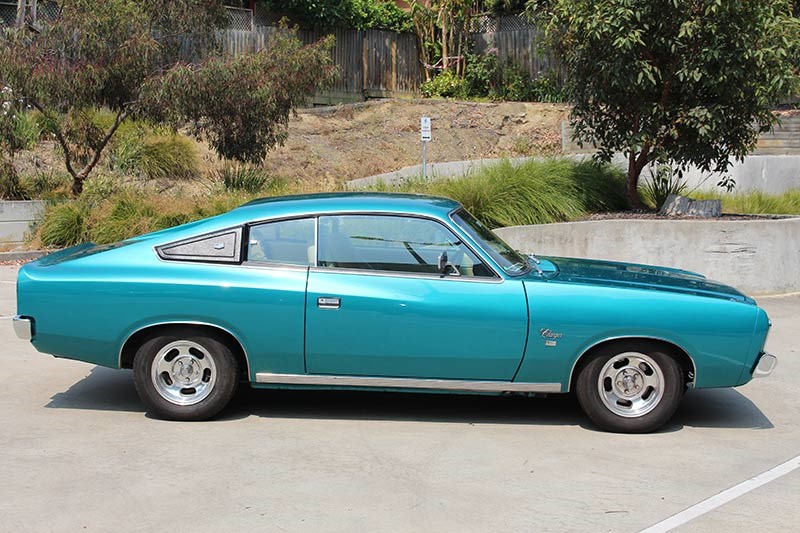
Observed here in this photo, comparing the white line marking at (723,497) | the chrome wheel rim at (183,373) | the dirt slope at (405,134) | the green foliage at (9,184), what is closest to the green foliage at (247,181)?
the dirt slope at (405,134)

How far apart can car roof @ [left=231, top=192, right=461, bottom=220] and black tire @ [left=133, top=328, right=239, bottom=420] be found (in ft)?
3.04

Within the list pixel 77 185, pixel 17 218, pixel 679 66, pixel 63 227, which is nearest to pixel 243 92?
pixel 77 185

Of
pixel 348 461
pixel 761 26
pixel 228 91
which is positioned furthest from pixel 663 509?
pixel 228 91

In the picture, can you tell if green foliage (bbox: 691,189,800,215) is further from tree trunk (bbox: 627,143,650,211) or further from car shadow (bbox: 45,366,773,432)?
car shadow (bbox: 45,366,773,432)

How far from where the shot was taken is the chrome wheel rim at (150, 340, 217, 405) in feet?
20.6

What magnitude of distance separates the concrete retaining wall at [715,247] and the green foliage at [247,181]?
254 inches

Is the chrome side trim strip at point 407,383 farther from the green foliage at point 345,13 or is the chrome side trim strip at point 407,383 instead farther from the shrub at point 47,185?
the green foliage at point 345,13

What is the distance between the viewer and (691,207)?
13234mm

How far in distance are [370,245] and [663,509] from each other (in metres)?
2.53

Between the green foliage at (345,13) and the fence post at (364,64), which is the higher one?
the green foliage at (345,13)

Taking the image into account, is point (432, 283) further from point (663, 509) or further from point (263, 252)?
point (663, 509)

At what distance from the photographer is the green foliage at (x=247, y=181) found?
17.0 metres

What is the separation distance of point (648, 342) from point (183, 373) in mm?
3038

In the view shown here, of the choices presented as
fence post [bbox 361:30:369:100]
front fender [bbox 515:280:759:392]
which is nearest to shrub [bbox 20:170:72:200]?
fence post [bbox 361:30:369:100]
